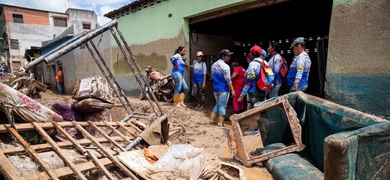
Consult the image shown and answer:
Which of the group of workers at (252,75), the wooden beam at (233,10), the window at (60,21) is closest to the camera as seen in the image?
the group of workers at (252,75)

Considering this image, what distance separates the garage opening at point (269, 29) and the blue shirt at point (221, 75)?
74.3 inches

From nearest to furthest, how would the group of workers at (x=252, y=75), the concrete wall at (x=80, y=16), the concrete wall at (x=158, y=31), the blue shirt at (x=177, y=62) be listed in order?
the group of workers at (x=252, y=75)
the blue shirt at (x=177, y=62)
the concrete wall at (x=158, y=31)
the concrete wall at (x=80, y=16)

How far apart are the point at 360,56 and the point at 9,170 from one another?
5121 mm

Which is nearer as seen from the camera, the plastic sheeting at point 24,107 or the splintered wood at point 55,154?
the splintered wood at point 55,154

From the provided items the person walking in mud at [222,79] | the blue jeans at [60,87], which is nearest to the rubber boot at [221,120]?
the person walking in mud at [222,79]

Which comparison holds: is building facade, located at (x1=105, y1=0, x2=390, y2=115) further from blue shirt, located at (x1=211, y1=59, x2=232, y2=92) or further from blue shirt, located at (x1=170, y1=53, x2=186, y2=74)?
blue shirt, located at (x1=211, y1=59, x2=232, y2=92)

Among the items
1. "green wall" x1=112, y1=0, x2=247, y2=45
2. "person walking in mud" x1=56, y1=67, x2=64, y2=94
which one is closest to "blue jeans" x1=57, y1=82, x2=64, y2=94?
"person walking in mud" x1=56, y1=67, x2=64, y2=94

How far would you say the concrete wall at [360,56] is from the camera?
143 inches

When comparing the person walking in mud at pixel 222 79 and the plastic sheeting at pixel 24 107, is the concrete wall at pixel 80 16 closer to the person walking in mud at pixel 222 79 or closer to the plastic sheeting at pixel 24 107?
the person walking in mud at pixel 222 79

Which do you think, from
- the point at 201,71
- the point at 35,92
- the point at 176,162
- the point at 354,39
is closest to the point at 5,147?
the point at 176,162

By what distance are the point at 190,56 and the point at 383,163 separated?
5999 mm

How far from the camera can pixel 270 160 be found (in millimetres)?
→ 2945

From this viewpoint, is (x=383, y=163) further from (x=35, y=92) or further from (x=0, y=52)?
(x=0, y=52)

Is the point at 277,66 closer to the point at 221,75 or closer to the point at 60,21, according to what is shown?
the point at 221,75
